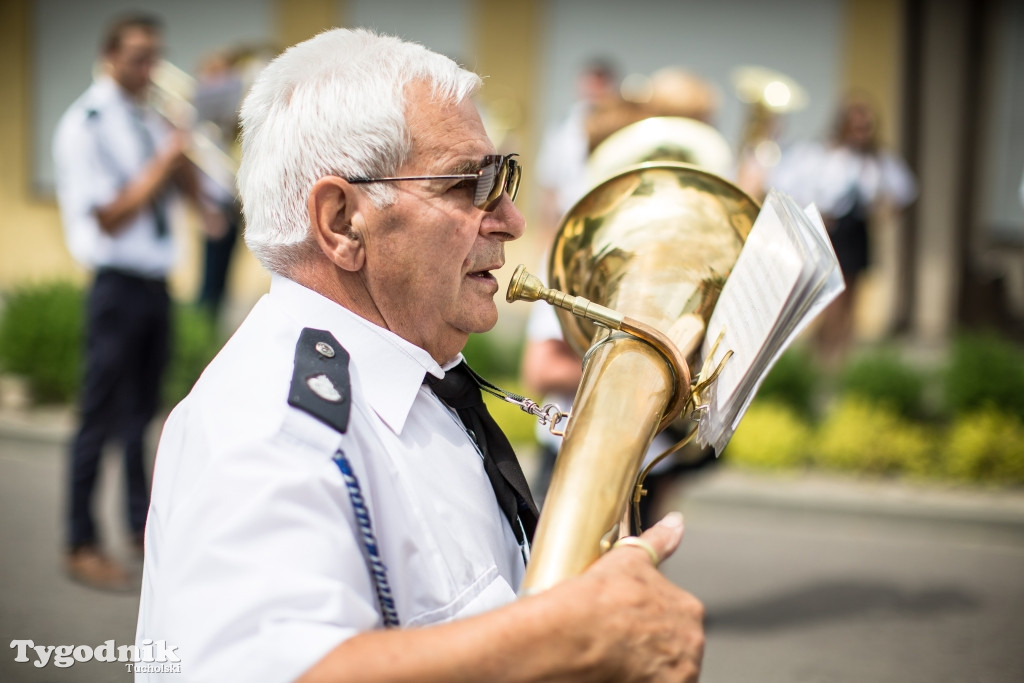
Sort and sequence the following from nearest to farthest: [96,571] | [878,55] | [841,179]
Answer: [96,571] → [841,179] → [878,55]

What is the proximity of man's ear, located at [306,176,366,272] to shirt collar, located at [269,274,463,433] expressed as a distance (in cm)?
6

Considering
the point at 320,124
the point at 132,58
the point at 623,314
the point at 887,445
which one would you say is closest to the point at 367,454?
the point at 320,124

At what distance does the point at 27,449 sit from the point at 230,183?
7.15 feet

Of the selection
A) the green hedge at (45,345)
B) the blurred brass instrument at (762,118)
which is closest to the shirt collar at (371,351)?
the green hedge at (45,345)

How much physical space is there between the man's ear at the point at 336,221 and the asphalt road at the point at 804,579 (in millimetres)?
2502

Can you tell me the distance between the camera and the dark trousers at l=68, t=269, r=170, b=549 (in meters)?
4.29

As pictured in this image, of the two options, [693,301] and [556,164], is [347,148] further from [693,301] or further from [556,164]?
[556,164]

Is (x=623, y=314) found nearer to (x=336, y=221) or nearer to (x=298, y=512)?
(x=336, y=221)

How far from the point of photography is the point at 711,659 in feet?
12.7

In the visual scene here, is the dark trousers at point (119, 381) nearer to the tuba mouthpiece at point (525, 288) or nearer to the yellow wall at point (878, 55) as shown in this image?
the tuba mouthpiece at point (525, 288)

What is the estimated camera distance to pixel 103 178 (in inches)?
174

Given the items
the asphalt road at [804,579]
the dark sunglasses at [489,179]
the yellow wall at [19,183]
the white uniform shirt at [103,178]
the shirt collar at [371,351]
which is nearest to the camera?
the shirt collar at [371,351]

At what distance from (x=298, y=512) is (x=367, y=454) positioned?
170mm

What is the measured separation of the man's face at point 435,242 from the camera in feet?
5.02
